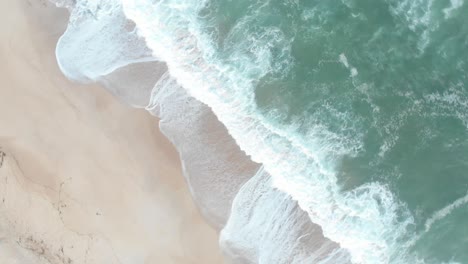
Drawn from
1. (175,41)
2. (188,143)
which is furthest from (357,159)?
(175,41)

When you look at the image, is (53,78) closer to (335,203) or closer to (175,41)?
(175,41)

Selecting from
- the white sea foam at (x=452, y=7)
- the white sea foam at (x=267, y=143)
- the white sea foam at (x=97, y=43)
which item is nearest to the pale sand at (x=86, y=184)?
the white sea foam at (x=97, y=43)

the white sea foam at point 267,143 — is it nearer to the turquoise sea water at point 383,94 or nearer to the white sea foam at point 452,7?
the turquoise sea water at point 383,94

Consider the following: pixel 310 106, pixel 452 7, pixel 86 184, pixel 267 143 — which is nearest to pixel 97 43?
pixel 86 184

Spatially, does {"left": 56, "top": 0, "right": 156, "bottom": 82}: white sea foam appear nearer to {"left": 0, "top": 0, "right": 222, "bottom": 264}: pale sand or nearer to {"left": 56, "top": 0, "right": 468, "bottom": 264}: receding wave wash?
{"left": 56, "top": 0, "right": 468, "bottom": 264}: receding wave wash

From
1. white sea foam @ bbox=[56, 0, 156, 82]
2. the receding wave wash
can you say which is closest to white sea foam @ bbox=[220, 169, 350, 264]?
the receding wave wash
